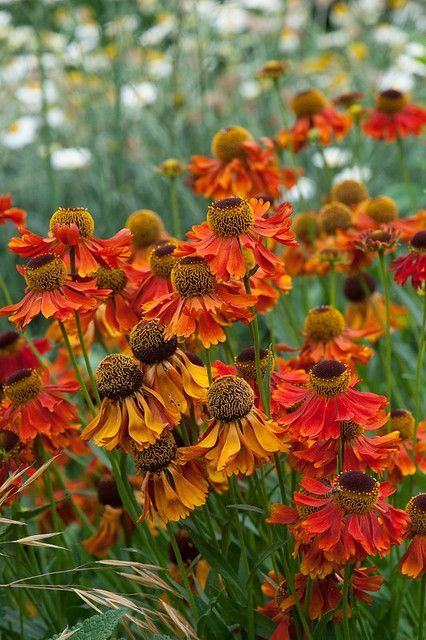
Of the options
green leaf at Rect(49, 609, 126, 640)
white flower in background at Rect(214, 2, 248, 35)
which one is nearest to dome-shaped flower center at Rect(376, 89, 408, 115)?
green leaf at Rect(49, 609, 126, 640)

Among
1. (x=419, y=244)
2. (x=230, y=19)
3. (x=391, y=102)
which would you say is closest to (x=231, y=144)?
(x=391, y=102)

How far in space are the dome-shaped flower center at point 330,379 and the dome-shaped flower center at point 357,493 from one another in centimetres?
12

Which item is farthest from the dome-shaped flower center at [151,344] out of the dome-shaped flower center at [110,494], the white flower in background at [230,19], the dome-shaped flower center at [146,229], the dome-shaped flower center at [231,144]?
the white flower in background at [230,19]

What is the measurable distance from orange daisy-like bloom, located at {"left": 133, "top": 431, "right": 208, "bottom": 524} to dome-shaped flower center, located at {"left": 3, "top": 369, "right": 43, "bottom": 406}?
0.28 m

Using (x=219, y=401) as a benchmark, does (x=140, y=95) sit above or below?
above

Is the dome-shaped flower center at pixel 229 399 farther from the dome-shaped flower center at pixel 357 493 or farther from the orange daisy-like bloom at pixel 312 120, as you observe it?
the orange daisy-like bloom at pixel 312 120

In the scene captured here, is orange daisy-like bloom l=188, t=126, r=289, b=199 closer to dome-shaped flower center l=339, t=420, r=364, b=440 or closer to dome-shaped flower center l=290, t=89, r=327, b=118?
dome-shaped flower center l=290, t=89, r=327, b=118

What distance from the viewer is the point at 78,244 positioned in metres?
1.24

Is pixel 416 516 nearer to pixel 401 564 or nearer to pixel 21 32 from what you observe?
pixel 401 564

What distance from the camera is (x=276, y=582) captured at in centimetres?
123

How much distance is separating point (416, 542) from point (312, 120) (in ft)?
4.85

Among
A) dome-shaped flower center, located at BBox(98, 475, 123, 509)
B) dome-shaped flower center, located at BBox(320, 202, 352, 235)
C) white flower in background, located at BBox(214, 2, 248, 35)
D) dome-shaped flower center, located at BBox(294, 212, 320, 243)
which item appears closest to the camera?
dome-shaped flower center, located at BBox(98, 475, 123, 509)

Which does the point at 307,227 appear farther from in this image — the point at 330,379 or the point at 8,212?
the point at 330,379

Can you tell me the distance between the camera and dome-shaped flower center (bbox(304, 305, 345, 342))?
1.48m
